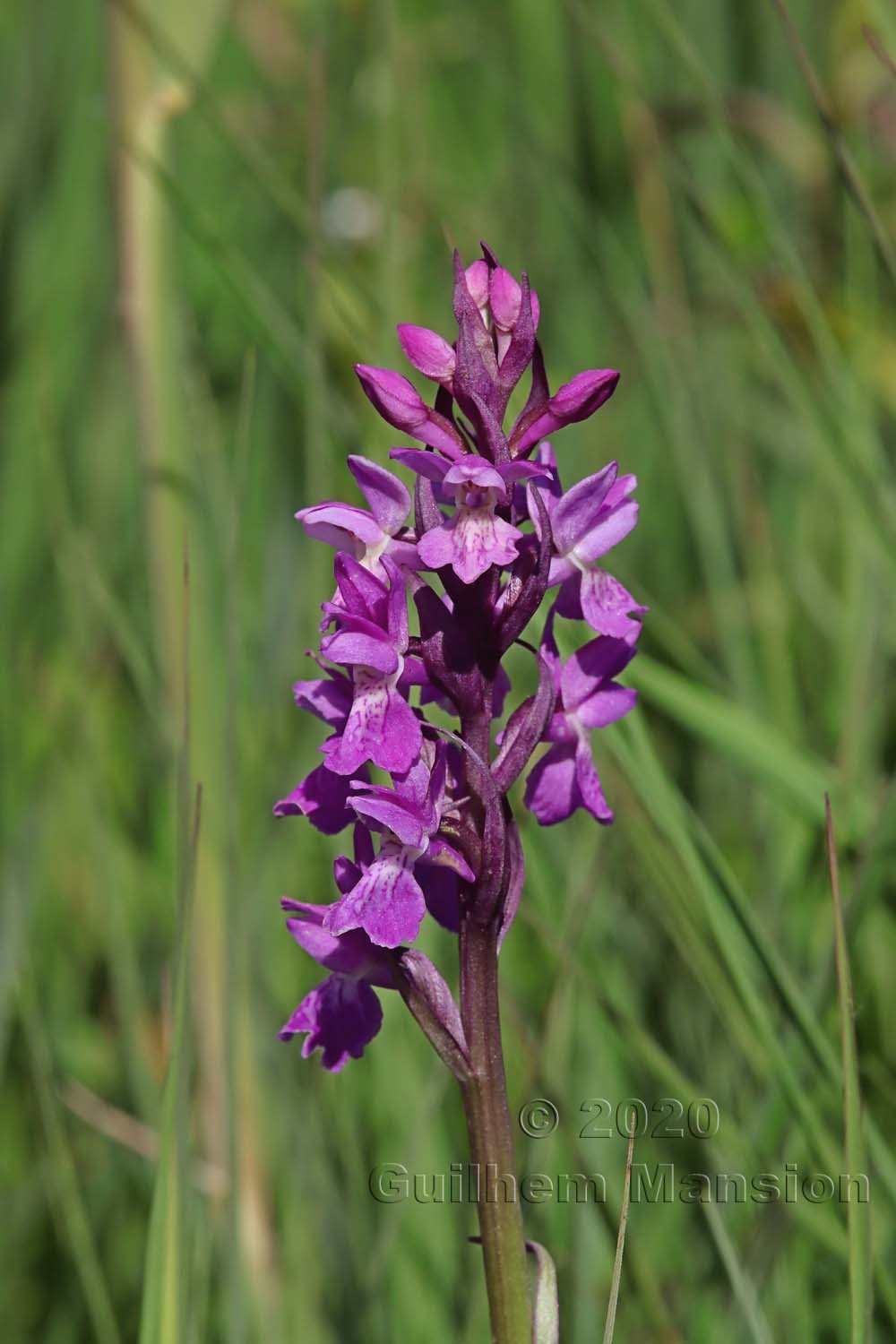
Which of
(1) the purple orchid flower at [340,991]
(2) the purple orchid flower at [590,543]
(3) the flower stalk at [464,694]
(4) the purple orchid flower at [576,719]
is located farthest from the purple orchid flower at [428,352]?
(1) the purple orchid flower at [340,991]

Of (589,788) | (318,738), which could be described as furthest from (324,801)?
(318,738)

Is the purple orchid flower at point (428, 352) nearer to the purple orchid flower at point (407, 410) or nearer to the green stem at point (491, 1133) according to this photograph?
the purple orchid flower at point (407, 410)

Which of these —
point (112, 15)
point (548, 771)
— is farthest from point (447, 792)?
→ point (112, 15)

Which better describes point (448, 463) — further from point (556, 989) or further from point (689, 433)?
point (689, 433)

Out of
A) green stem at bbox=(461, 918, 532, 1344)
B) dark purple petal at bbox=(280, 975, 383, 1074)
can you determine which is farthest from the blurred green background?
green stem at bbox=(461, 918, 532, 1344)

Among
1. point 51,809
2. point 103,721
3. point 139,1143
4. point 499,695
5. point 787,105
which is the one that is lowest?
point 139,1143

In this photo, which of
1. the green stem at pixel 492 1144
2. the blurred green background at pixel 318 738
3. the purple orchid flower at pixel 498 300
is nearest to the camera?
the green stem at pixel 492 1144
